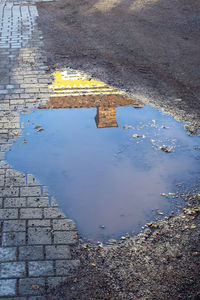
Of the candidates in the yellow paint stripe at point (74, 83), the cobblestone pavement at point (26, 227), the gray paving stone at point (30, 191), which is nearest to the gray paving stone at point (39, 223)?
the cobblestone pavement at point (26, 227)

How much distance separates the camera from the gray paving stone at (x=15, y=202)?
15.8 feet

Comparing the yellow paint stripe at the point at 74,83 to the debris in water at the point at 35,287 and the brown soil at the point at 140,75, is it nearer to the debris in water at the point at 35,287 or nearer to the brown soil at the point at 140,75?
the brown soil at the point at 140,75

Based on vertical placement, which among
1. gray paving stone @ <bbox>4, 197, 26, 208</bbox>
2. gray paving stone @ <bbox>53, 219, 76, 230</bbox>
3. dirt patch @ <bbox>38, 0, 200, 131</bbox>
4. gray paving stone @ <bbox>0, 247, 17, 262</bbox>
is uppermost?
dirt patch @ <bbox>38, 0, 200, 131</bbox>

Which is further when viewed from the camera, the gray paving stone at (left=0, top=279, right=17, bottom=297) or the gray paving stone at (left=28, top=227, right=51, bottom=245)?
the gray paving stone at (left=28, top=227, right=51, bottom=245)

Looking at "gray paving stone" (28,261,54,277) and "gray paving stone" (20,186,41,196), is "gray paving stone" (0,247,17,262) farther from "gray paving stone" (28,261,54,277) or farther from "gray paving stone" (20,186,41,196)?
"gray paving stone" (20,186,41,196)

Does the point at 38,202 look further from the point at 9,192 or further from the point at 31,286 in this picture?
the point at 31,286

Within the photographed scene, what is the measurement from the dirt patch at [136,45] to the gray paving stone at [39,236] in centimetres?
373

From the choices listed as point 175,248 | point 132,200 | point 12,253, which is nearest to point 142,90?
point 132,200

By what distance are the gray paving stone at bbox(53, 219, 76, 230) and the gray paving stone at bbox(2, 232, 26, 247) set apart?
419mm

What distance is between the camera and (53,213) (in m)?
4.77

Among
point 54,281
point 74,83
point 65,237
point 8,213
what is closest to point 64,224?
point 65,237

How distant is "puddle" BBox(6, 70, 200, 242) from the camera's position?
4938mm

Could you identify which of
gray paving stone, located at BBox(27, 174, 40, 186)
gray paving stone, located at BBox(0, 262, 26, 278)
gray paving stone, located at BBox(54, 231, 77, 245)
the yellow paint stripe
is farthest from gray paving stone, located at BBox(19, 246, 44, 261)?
the yellow paint stripe

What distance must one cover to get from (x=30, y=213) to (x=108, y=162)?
1.66 meters
